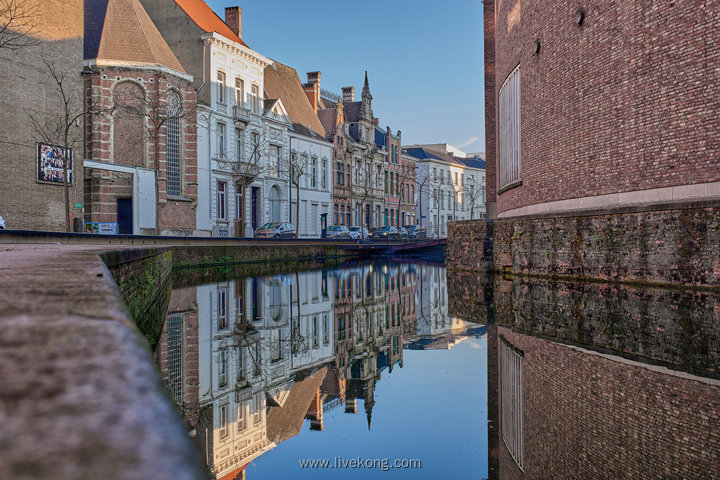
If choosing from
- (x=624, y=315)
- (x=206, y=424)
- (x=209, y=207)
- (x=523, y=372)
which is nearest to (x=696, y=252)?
(x=624, y=315)

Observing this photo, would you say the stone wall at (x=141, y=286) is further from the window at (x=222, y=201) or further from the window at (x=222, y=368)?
the window at (x=222, y=201)

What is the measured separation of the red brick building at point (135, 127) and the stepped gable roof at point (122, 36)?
50 millimetres

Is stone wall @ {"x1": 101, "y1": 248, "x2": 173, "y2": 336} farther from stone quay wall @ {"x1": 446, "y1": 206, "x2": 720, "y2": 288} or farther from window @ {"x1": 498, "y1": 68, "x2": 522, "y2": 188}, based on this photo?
window @ {"x1": 498, "y1": 68, "x2": 522, "y2": 188}

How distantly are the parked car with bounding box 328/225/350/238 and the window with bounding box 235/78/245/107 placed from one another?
11.9 meters

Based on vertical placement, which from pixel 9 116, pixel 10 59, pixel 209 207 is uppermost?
pixel 10 59

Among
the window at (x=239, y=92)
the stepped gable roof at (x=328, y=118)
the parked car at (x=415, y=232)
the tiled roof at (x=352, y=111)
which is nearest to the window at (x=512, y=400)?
the window at (x=239, y=92)

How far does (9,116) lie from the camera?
27.3 meters

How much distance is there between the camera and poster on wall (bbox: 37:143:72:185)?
28344mm

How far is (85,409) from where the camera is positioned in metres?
0.71

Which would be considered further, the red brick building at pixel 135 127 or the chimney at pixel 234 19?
the chimney at pixel 234 19

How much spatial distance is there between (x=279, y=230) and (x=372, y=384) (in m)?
35.8

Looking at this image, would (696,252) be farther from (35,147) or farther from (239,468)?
(35,147)

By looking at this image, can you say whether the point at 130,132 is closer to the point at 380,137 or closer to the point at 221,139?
the point at 221,139

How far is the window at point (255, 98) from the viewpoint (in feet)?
140
